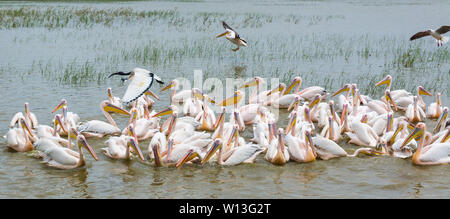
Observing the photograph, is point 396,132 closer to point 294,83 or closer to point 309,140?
point 309,140

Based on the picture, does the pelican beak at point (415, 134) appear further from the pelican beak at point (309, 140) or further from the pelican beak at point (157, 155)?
the pelican beak at point (157, 155)

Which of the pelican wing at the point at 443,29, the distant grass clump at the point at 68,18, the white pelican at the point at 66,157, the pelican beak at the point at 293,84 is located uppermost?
the distant grass clump at the point at 68,18

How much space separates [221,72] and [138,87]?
20.0 feet

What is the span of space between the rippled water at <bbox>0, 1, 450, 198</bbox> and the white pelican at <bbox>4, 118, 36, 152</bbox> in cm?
12

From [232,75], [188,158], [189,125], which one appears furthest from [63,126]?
[232,75]

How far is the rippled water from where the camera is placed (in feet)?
18.7

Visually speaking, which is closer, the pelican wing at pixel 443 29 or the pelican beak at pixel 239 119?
the pelican beak at pixel 239 119

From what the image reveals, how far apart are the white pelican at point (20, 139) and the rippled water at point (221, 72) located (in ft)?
0.41

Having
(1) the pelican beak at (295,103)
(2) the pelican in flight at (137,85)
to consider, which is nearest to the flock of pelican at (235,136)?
(2) the pelican in flight at (137,85)

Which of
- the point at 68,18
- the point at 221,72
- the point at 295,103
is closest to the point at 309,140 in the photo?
the point at 295,103

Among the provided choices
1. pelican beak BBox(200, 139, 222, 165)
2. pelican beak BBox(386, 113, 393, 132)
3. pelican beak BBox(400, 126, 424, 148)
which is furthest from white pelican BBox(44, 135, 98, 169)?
pelican beak BBox(386, 113, 393, 132)

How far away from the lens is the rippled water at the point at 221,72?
571cm

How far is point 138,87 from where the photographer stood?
25.1ft
